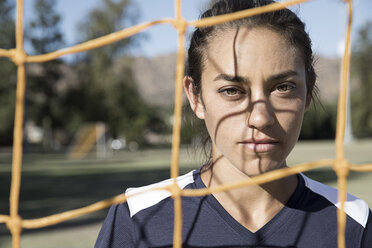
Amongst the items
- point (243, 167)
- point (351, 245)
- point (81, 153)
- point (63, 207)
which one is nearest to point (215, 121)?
point (243, 167)

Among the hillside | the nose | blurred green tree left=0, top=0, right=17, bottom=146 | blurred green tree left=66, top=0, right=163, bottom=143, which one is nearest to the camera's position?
the nose

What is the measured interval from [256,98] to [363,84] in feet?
97.3

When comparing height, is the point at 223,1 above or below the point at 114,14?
below

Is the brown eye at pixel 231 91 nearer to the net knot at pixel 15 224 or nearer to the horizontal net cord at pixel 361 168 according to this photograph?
the horizontal net cord at pixel 361 168

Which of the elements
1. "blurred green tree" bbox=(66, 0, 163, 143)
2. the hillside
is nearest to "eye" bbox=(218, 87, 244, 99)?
"blurred green tree" bbox=(66, 0, 163, 143)

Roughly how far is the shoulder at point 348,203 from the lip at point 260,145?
235 mm

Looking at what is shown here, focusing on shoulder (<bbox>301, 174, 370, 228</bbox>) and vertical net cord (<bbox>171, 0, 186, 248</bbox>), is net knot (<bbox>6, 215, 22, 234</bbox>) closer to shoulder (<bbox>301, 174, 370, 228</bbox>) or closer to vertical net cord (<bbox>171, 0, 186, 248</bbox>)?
vertical net cord (<bbox>171, 0, 186, 248</bbox>)

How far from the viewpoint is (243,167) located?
0.93 m

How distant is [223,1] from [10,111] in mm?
21193

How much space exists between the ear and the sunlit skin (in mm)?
52

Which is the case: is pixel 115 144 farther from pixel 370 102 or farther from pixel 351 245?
pixel 351 245

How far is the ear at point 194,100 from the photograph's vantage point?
106 centimetres

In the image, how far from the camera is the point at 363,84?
2833 centimetres

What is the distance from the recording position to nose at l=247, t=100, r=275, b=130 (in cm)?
87
